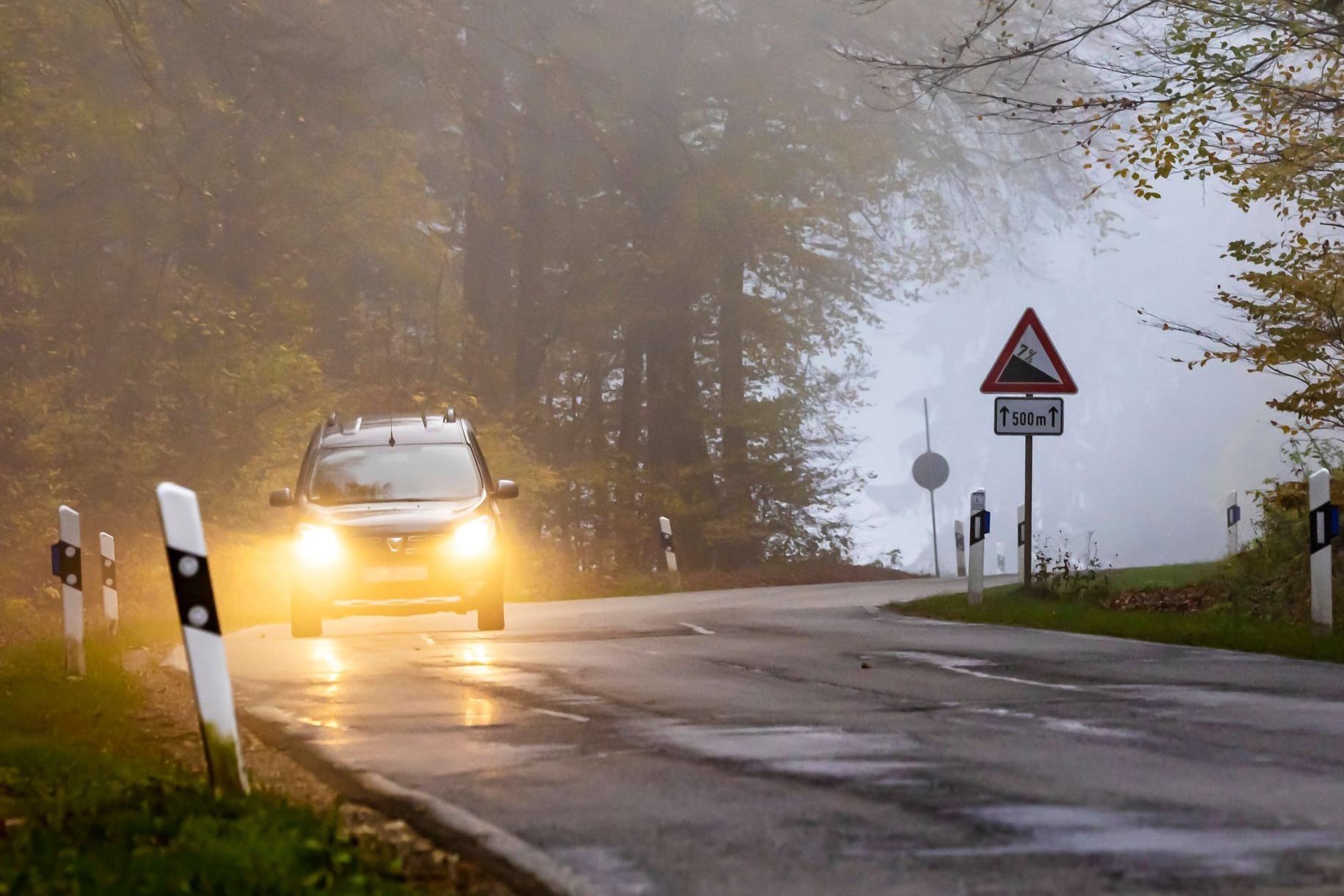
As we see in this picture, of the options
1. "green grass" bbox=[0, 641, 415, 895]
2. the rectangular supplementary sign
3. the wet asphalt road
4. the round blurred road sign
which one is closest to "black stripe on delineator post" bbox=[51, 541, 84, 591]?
the wet asphalt road

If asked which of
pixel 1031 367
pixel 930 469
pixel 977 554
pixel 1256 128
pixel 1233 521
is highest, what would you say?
pixel 1256 128

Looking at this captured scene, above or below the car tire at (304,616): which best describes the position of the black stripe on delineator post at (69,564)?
above

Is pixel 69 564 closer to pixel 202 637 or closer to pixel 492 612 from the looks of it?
pixel 492 612

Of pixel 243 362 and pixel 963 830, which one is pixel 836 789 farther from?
pixel 243 362

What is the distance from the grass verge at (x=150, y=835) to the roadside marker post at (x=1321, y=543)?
30.5ft

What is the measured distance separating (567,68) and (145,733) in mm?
20220

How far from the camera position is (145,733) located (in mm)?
10625

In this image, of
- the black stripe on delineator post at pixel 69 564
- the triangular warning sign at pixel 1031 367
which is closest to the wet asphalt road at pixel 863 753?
the black stripe on delineator post at pixel 69 564

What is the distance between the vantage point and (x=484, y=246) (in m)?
41.9

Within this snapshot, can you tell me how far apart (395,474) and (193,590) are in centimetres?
1109

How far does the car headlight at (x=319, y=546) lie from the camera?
17.5m

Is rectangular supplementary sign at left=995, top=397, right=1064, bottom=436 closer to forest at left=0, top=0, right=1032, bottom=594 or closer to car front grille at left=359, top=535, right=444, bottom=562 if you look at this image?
car front grille at left=359, top=535, right=444, bottom=562

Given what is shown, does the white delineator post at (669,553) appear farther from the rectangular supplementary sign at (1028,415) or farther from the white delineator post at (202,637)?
the white delineator post at (202,637)

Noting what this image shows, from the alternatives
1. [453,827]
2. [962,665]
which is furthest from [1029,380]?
[453,827]
